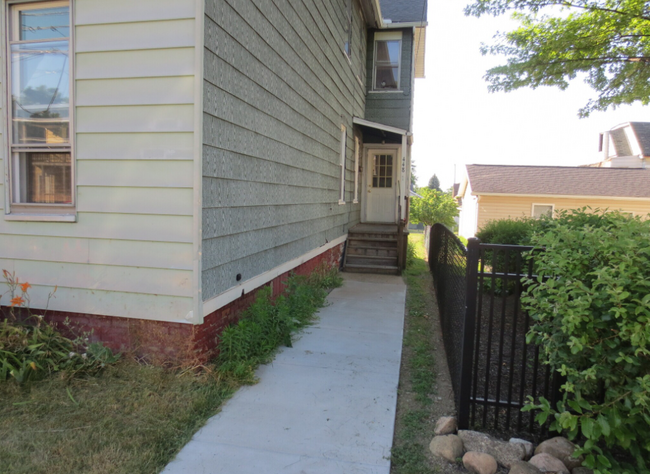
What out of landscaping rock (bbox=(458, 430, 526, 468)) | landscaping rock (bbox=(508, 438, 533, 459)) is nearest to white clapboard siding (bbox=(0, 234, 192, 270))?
landscaping rock (bbox=(458, 430, 526, 468))

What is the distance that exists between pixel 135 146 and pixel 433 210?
66.1 ft

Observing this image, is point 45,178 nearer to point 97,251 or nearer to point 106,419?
point 97,251

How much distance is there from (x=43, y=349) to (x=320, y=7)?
249 inches

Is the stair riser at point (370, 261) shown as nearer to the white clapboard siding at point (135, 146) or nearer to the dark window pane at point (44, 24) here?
the white clapboard siding at point (135, 146)

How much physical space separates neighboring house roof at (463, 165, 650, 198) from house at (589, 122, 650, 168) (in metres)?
7.54

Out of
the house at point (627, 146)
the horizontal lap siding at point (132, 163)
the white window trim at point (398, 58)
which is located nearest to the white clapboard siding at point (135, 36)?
the horizontal lap siding at point (132, 163)

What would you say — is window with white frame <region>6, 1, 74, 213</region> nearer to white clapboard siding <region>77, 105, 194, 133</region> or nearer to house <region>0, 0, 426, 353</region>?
house <region>0, 0, 426, 353</region>

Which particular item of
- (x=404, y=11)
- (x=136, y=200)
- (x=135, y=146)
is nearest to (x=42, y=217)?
(x=136, y=200)

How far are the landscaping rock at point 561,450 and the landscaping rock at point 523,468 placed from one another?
0.67ft

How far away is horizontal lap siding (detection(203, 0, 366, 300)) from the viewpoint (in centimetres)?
424

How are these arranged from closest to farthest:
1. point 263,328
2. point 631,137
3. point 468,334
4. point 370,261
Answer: point 468,334 < point 263,328 < point 370,261 < point 631,137

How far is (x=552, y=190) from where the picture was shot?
79.7 ft

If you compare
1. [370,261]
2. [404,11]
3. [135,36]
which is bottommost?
[370,261]

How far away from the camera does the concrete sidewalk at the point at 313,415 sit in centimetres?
297
